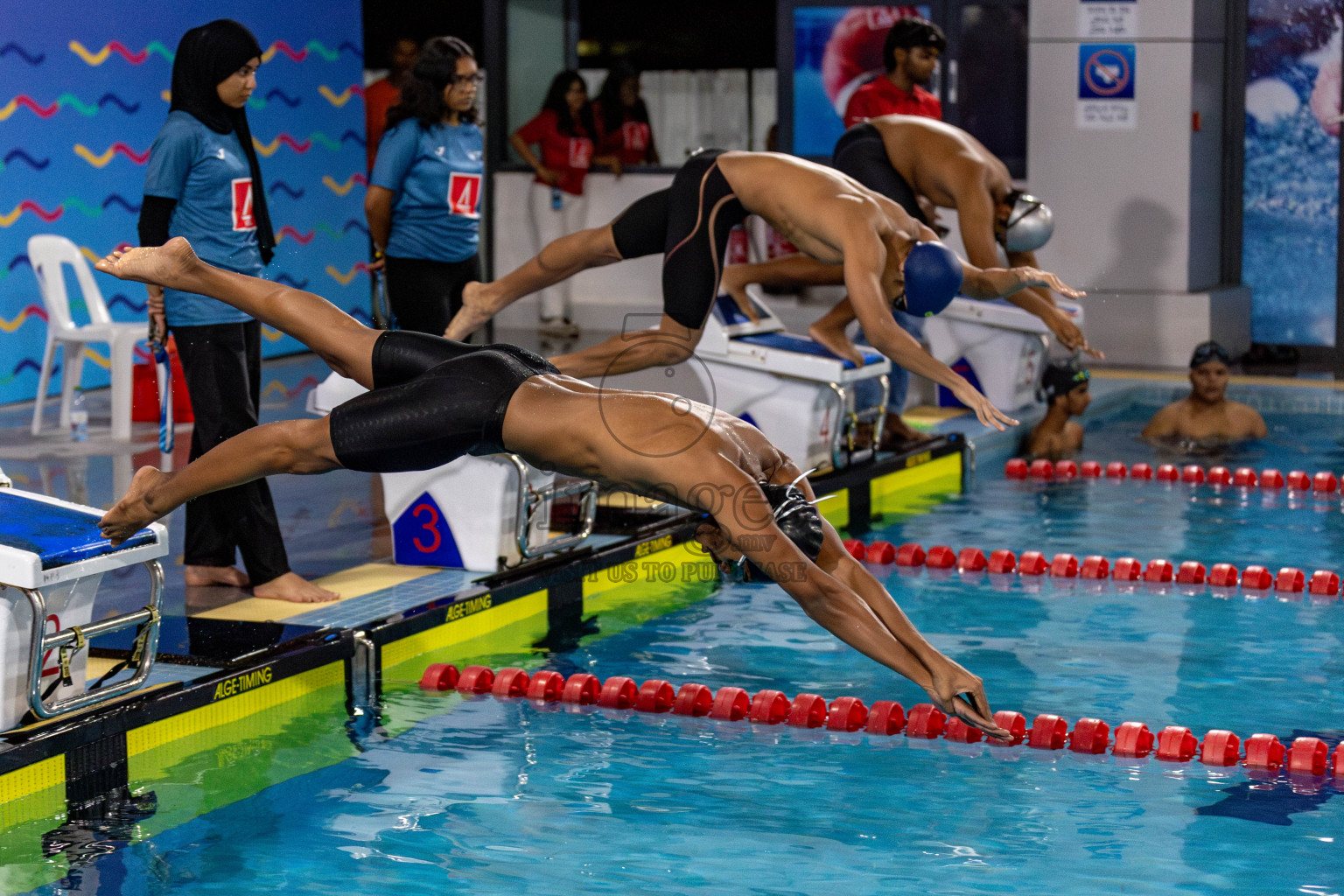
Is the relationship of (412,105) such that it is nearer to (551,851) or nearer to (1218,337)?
(551,851)

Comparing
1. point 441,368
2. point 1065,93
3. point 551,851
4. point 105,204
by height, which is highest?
point 1065,93

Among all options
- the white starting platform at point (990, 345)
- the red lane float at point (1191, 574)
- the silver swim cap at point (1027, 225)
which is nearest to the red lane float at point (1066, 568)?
the red lane float at point (1191, 574)

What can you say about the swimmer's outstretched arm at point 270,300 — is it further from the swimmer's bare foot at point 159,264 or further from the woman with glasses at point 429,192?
the woman with glasses at point 429,192

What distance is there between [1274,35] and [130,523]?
32.9 ft

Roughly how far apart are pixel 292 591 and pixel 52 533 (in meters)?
1.34

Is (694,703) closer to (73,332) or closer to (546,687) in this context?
(546,687)

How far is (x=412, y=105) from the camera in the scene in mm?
6137

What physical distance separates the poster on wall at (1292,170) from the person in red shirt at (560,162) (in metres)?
4.82

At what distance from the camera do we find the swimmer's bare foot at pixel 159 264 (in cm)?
420

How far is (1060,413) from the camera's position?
8.78m

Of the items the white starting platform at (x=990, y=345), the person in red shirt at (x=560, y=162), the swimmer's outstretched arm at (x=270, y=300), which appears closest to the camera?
the swimmer's outstretched arm at (x=270, y=300)

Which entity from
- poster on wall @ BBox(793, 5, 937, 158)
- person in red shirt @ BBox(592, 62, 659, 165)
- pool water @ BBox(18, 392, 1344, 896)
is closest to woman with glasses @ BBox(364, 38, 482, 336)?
pool water @ BBox(18, 392, 1344, 896)

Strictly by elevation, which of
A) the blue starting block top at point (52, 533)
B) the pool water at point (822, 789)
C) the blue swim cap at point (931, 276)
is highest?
the blue swim cap at point (931, 276)

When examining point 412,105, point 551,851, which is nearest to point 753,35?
point 412,105
